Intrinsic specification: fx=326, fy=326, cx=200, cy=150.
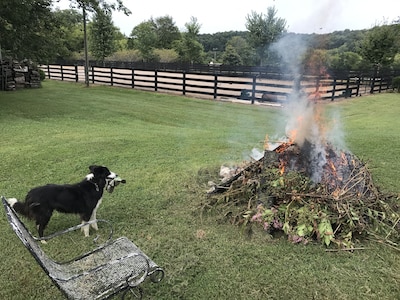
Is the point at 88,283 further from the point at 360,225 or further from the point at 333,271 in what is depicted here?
the point at 360,225

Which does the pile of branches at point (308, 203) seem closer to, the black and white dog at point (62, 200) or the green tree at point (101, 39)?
the black and white dog at point (62, 200)

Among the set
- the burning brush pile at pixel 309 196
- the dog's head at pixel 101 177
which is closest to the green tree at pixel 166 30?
the burning brush pile at pixel 309 196

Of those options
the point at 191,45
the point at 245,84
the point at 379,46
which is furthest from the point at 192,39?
the point at 245,84

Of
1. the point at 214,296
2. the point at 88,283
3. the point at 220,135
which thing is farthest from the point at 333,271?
the point at 220,135

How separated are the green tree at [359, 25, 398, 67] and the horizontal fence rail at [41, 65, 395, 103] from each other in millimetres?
4385

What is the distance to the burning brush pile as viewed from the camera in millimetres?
3830

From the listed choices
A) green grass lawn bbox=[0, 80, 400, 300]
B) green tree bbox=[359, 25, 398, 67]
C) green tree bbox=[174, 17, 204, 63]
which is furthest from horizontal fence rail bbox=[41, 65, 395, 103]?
green tree bbox=[174, 17, 204, 63]

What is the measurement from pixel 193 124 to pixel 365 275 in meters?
8.50

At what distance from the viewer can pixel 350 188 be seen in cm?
416

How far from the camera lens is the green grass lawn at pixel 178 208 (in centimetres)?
310

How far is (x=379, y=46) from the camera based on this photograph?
89.0 feet

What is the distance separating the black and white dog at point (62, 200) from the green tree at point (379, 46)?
27.5 meters

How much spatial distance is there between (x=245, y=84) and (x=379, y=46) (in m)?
17.0

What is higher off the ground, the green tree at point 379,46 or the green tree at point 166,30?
the green tree at point 166,30
